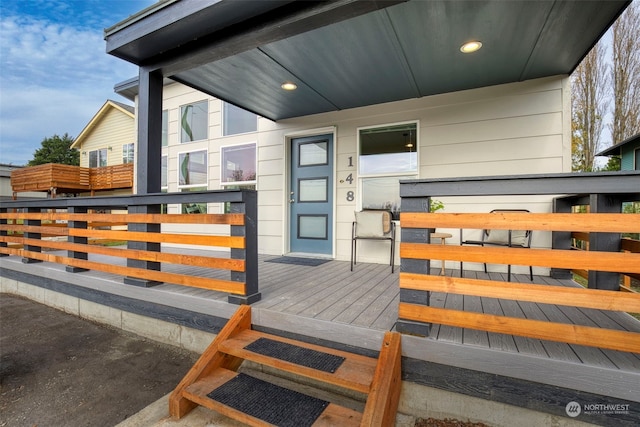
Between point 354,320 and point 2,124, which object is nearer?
point 354,320

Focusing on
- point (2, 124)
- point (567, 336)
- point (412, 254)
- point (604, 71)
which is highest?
point (2, 124)

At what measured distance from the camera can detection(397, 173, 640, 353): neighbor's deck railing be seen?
1.29 meters

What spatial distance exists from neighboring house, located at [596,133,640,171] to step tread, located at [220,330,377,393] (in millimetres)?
8328

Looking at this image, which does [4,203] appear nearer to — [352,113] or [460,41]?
[352,113]

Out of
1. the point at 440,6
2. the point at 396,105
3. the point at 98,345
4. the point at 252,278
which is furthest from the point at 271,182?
the point at 440,6

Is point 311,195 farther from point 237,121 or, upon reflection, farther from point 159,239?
point 159,239

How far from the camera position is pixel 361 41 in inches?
93.9

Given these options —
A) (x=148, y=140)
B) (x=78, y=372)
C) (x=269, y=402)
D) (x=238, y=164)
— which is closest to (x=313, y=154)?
(x=238, y=164)

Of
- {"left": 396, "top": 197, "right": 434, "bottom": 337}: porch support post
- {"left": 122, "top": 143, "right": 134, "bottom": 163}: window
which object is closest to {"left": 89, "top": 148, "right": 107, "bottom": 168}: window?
{"left": 122, "top": 143, "right": 134, "bottom": 163}: window

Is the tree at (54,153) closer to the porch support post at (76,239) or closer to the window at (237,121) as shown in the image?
the window at (237,121)

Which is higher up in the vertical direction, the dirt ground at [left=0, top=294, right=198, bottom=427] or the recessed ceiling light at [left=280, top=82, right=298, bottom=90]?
the recessed ceiling light at [left=280, top=82, right=298, bottom=90]

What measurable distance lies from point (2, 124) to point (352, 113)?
164 feet

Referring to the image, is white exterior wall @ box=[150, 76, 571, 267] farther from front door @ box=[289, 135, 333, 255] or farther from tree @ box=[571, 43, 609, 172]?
tree @ box=[571, 43, 609, 172]

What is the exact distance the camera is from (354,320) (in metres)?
1.83
